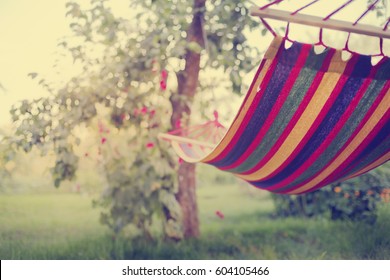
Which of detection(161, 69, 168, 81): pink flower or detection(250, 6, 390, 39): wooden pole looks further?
detection(161, 69, 168, 81): pink flower

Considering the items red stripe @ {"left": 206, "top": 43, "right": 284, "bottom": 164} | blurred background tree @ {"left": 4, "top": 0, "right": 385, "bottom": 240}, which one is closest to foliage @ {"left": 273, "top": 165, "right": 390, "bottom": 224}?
blurred background tree @ {"left": 4, "top": 0, "right": 385, "bottom": 240}

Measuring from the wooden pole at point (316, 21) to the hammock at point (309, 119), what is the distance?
9 centimetres

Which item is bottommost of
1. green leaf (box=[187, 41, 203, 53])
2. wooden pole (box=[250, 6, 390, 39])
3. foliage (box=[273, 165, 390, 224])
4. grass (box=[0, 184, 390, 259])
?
grass (box=[0, 184, 390, 259])

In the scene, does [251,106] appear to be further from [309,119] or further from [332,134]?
[332,134]

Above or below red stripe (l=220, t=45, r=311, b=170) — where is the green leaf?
above

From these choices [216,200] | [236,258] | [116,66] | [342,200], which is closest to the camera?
[116,66]

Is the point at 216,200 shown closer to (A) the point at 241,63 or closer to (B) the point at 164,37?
(A) the point at 241,63

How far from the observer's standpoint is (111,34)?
2.71 m

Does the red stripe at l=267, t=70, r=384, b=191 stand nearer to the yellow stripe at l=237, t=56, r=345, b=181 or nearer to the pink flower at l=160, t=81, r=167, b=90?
the yellow stripe at l=237, t=56, r=345, b=181

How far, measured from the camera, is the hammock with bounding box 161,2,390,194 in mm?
1520

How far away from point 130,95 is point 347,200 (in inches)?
72.9

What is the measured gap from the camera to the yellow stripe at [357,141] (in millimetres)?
1636

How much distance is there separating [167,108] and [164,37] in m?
0.51

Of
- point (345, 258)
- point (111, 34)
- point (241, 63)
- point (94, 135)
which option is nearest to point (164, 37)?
point (111, 34)
